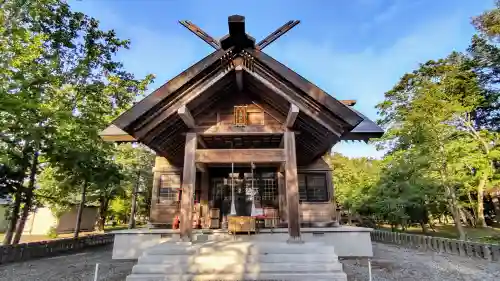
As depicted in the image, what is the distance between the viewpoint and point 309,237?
23.0 feet

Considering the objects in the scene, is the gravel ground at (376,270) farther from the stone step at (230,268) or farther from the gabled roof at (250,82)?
the gabled roof at (250,82)

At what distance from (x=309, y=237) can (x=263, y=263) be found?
2357mm

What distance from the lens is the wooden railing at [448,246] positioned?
9.39m

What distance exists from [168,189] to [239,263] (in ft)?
21.8

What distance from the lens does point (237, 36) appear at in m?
6.13

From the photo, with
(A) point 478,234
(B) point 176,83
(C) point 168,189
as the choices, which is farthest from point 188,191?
(A) point 478,234

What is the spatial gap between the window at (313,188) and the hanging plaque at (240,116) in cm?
483

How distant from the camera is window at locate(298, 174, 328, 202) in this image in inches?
413

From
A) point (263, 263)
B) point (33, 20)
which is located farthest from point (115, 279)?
point (33, 20)

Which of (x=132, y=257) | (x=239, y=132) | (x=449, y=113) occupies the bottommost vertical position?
(x=132, y=257)

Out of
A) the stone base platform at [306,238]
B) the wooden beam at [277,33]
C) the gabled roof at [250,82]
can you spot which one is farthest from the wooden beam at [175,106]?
the stone base platform at [306,238]

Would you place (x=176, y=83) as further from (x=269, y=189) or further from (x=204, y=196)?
(x=269, y=189)

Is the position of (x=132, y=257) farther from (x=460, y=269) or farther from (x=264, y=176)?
(x=460, y=269)

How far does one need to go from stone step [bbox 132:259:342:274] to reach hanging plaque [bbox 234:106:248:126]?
3499mm
